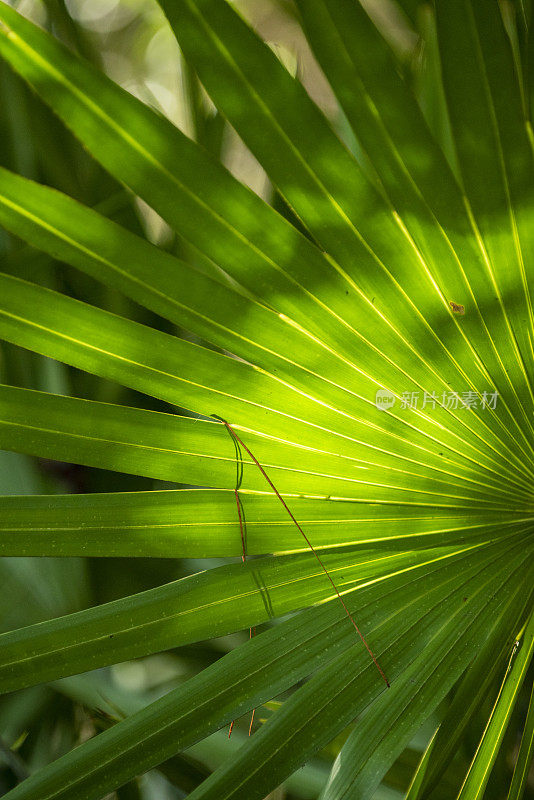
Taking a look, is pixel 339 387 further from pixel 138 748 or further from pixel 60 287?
pixel 60 287

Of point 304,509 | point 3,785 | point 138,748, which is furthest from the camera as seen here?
point 3,785

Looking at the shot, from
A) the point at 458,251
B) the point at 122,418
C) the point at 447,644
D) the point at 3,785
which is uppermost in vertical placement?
the point at 458,251

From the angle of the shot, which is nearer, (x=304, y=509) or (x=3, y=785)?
(x=304, y=509)

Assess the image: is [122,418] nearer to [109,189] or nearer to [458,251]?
[458,251]

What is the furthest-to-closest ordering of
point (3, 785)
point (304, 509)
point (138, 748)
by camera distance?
point (3, 785)
point (304, 509)
point (138, 748)

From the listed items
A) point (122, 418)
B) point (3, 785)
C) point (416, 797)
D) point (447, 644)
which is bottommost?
point (3, 785)

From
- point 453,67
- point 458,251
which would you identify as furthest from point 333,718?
point 453,67

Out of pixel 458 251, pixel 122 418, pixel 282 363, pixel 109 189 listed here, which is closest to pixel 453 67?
pixel 458 251

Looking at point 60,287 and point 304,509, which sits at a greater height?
point 60,287

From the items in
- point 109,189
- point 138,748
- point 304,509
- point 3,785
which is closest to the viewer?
point 138,748
